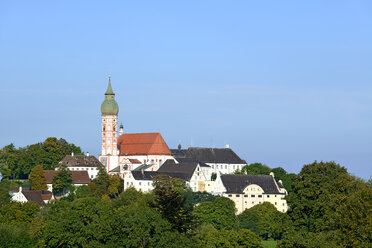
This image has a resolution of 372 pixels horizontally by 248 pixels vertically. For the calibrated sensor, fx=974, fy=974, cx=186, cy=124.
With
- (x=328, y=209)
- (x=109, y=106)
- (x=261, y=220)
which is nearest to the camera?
(x=328, y=209)

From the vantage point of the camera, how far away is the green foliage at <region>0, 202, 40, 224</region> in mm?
94094

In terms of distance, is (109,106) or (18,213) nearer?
(18,213)

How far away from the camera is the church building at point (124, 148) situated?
15912 cm

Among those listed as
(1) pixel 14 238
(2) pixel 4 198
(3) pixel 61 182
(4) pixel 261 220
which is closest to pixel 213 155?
(3) pixel 61 182

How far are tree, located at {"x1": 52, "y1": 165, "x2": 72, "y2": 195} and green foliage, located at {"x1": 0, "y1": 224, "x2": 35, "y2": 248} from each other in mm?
60666

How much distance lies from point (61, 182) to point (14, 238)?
208ft

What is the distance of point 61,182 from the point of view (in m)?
144

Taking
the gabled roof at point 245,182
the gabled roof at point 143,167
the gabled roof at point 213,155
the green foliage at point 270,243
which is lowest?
the green foliage at point 270,243

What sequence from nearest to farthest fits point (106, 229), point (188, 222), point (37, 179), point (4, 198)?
point (106, 229) < point (188, 222) < point (4, 198) < point (37, 179)

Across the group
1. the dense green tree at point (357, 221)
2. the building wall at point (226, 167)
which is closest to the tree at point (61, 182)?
the building wall at point (226, 167)

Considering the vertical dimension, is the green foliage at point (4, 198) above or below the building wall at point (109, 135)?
below

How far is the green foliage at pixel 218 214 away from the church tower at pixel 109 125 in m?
45.2

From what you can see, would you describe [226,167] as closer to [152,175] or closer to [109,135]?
[109,135]

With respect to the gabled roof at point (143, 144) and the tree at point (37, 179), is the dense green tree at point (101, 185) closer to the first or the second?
the tree at point (37, 179)
